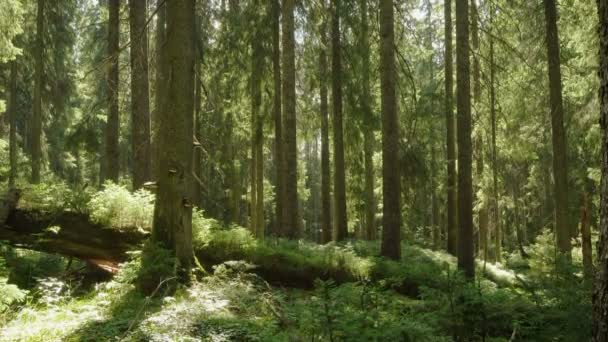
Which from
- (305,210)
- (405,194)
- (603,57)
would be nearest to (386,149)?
(405,194)

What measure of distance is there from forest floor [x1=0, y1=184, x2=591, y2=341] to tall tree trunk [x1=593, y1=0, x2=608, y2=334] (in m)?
1.99

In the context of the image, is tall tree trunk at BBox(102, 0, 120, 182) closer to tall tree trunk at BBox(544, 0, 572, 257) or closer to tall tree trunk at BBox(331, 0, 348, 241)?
tall tree trunk at BBox(331, 0, 348, 241)

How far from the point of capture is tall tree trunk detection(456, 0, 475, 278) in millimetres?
11695

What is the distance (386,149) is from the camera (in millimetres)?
10992

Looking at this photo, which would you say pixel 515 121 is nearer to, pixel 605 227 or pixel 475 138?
pixel 475 138

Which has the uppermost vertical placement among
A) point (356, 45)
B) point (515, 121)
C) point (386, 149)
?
point (356, 45)

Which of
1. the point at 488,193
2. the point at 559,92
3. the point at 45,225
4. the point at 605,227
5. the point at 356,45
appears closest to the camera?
the point at 605,227

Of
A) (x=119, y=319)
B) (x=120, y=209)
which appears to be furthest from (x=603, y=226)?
(x=120, y=209)

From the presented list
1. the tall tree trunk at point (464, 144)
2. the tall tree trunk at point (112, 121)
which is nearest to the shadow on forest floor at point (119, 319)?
the tall tree trunk at point (112, 121)

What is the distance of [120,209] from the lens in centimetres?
822

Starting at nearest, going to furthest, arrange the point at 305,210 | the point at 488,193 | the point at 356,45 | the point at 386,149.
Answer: the point at 386,149 → the point at 356,45 → the point at 488,193 → the point at 305,210

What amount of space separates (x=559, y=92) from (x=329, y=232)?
27.7ft

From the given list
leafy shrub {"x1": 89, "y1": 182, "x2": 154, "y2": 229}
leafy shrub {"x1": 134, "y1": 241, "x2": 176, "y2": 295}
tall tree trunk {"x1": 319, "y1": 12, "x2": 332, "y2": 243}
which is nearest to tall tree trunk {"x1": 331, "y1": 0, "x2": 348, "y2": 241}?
tall tree trunk {"x1": 319, "y1": 12, "x2": 332, "y2": 243}

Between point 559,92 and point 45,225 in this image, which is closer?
point 45,225
